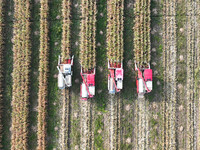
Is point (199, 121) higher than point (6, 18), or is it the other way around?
point (6, 18)

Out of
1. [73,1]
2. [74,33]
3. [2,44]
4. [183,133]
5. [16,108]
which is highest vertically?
[73,1]

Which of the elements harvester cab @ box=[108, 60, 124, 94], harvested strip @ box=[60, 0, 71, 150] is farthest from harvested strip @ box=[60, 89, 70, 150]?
harvester cab @ box=[108, 60, 124, 94]

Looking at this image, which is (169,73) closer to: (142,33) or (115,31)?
(142,33)

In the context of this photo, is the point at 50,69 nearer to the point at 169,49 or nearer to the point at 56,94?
the point at 56,94

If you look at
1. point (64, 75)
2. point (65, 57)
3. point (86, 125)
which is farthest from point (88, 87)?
point (86, 125)

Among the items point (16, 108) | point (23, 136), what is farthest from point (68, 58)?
point (23, 136)

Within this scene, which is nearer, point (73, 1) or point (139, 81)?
point (139, 81)

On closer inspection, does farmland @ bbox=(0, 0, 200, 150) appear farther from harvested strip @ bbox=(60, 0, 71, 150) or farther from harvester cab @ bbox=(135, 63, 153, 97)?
harvester cab @ bbox=(135, 63, 153, 97)
